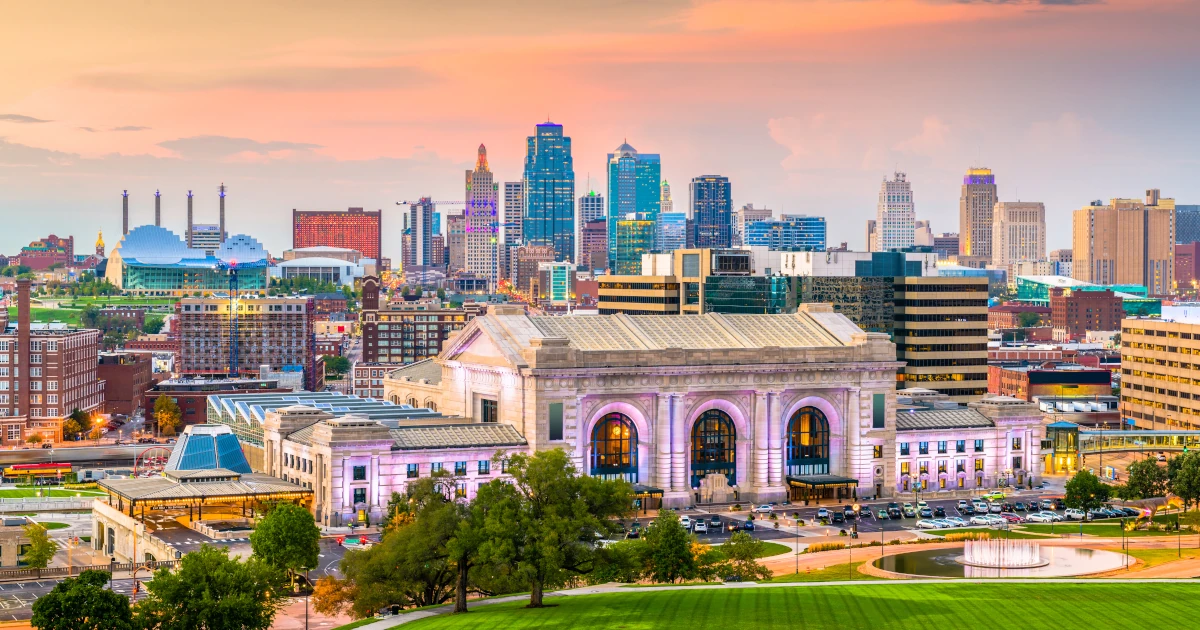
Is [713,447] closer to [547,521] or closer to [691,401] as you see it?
[691,401]

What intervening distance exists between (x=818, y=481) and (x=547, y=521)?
3154 inches

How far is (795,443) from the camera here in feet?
640

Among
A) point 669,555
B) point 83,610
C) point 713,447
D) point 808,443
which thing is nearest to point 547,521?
point 669,555

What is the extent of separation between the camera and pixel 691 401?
188250mm

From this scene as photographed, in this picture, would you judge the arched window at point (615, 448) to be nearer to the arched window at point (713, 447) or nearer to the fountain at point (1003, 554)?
the arched window at point (713, 447)

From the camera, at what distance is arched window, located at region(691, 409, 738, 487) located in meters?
190

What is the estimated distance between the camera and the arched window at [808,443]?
195 metres

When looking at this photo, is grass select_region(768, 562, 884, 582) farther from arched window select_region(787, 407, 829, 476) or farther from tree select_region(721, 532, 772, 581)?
arched window select_region(787, 407, 829, 476)

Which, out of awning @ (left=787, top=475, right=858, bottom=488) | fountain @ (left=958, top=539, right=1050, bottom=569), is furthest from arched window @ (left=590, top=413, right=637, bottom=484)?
fountain @ (left=958, top=539, right=1050, bottom=569)

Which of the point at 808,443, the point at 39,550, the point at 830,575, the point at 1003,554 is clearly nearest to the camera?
the point at 830,575

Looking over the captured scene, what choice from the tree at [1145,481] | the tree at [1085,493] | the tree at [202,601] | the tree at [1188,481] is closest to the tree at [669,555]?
the tree at [202,601]

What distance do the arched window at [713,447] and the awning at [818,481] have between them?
640 cm

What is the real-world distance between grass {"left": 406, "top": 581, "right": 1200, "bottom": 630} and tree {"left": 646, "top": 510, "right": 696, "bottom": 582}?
7774mm

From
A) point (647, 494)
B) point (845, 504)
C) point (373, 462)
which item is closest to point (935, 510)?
point (845, 504)
